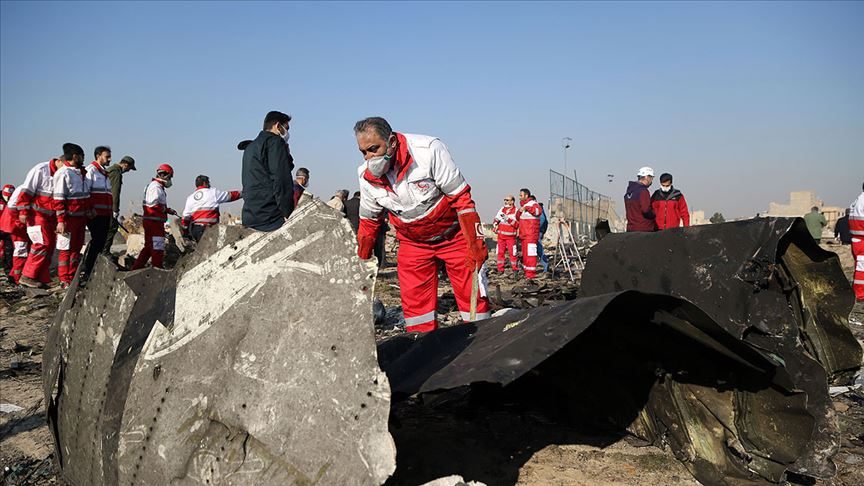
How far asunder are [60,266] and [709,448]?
905 centimetres

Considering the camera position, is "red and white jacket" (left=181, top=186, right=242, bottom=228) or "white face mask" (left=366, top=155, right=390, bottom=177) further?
"red and white jacket" (left=181, top=186, right=242, bottom=228)

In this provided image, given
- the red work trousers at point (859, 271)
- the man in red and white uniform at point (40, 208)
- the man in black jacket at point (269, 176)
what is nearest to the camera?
the man in black jacket at point (269, 176)

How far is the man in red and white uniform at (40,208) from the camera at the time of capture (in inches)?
335

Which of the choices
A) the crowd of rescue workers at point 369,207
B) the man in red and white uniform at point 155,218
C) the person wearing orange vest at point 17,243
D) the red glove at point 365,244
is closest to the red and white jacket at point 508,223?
the crowd of rescue workers at point 369,207

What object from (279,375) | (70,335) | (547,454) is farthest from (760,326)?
(70,335)

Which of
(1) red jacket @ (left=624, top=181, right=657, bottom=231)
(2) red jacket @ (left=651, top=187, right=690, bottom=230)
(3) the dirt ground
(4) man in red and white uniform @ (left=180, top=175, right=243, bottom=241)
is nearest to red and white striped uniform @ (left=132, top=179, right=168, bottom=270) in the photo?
(4) man in red and white uniform @ (left=180, top=175, right=243, bottom=241)

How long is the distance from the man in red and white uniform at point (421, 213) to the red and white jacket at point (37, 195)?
263 inches

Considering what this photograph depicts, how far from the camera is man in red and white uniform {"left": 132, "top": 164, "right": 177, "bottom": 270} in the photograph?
988 cm

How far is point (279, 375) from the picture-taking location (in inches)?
79.1

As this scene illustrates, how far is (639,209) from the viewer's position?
30.8 feet

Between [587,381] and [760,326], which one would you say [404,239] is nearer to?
[587,381]

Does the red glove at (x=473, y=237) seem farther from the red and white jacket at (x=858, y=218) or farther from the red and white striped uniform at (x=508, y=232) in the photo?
the red and white striped uniform at (x=508, y=232)

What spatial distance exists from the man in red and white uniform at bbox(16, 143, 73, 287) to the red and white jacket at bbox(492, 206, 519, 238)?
8697mm

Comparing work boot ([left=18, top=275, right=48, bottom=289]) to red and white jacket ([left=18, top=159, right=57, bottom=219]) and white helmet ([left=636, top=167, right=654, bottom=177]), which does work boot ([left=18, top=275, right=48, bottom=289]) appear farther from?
white helmet ([left=636, top=167, right=654, bottom=177])
